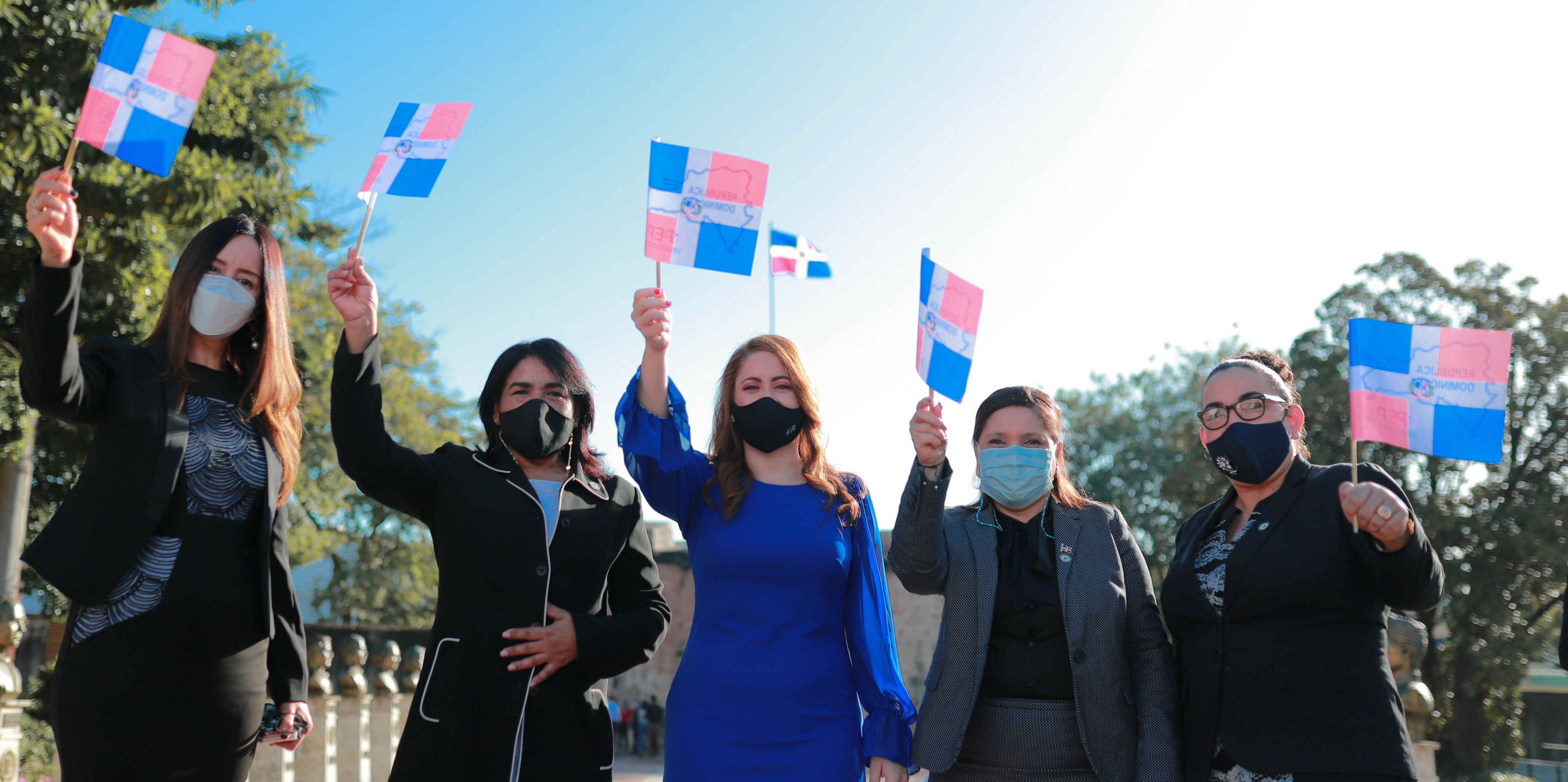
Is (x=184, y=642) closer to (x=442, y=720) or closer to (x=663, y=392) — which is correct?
(x=442, y=720)

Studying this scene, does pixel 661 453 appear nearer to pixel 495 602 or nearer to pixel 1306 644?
pixel 495 602

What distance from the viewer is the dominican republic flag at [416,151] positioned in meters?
3.36

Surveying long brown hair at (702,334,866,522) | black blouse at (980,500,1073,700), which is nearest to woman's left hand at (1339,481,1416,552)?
black blouse at (980,500,1073,700)

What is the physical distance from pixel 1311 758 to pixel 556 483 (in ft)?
7.35

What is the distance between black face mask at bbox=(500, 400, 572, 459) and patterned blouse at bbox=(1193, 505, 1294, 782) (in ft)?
6.64

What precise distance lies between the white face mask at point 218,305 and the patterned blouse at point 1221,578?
2.91 m

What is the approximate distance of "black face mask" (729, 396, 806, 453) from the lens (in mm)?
3350

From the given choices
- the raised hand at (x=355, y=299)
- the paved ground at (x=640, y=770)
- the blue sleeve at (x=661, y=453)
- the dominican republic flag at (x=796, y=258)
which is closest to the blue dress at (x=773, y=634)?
the blue sleeve at (x=661, y=453)

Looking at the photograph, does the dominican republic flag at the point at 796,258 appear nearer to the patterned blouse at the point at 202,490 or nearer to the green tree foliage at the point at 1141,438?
the patterned blouse at the point at 202,490

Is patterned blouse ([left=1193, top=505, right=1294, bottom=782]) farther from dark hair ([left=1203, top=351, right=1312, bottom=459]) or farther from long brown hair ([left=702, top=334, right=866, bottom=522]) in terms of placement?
long brown hair ([left=702, top=334, right=866, bottom=522])

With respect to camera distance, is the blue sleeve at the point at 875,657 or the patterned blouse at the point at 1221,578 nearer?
the patterned blouse at the point at 1221,578

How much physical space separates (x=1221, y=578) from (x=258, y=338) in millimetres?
2908

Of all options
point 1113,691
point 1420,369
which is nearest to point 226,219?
point 1113,691

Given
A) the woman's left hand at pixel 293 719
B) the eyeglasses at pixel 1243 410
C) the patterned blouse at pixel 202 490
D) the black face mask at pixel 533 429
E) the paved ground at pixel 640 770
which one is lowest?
the paved ground at pixel 640 770
